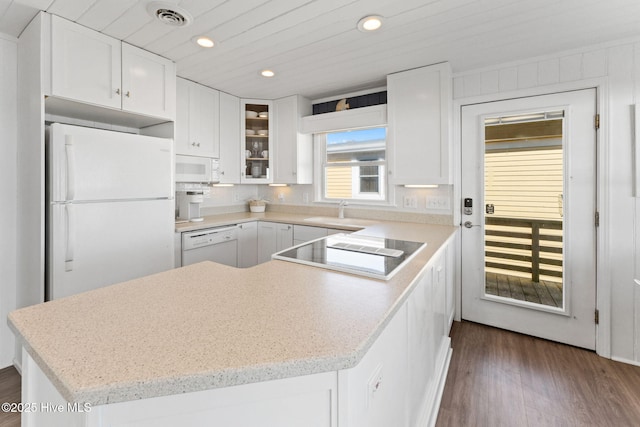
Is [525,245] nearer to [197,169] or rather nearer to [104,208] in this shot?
[197,169]

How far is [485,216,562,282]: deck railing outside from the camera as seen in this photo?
2416 mm

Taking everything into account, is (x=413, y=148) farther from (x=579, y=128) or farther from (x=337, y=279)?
(x=337, y=279)

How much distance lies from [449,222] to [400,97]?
1255mm

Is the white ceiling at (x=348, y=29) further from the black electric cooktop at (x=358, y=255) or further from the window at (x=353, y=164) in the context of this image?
the black electric cooktop at (x=358, y=255)

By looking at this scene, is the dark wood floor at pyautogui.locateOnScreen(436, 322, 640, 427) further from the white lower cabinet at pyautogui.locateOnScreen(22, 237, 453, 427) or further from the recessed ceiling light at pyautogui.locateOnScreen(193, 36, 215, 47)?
the recessed ceiling light at pyautogui.locateOnScreen(193, 36, 215, 47)

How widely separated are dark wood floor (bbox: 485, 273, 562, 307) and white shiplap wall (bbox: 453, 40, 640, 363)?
276 mm

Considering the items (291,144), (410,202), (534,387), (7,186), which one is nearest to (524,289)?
(534,387)

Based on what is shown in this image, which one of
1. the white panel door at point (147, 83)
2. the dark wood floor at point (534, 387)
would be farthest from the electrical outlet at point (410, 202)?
the white panel door at point (147, 83)

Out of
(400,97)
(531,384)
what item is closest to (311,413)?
(531,384)

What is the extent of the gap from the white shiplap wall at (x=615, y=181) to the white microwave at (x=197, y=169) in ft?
Answer: 10.6

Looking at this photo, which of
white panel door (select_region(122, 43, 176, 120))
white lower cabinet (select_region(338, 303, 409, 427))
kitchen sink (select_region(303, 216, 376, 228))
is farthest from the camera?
kitchen sink (select_region(303, 216, 376, 228))

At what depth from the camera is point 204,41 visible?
2180mm

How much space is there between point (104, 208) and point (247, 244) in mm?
1469

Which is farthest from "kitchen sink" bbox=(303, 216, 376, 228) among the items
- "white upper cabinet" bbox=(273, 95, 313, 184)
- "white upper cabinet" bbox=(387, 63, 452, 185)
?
"white upper cabinet" bbox=(273, 95, 313, 184)
